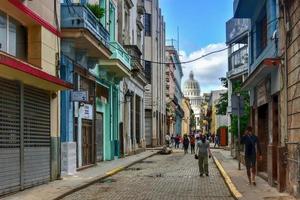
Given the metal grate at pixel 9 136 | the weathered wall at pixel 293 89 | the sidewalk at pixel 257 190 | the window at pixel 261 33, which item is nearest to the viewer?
the weathered wall at pixel 293 89

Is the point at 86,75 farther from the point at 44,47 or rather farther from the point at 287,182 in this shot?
the point at 287,182

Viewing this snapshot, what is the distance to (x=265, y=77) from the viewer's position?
19.7 m

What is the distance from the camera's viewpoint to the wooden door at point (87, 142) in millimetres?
25648

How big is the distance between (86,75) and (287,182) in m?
12.3

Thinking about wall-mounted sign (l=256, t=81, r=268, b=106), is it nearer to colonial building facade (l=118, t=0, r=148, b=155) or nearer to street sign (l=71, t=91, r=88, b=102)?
street sign (l=71, t=91, r=88, b=102)

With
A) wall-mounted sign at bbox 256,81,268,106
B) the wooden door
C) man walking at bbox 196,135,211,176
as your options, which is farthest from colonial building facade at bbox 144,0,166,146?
wall-mounted sign at bbox 256,81,268,106

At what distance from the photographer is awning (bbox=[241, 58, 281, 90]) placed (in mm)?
16469

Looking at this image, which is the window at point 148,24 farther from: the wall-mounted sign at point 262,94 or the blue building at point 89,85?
the wall-mounted sign at point 262,94

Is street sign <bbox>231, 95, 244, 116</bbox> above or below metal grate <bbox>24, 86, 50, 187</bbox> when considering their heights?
above

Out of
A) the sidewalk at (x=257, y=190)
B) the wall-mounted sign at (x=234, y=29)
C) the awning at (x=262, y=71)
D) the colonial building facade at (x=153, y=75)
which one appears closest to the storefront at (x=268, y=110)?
the awning at (x=262, y=71)

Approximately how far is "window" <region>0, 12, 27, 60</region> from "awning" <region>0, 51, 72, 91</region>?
0.83m

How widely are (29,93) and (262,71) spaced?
6694 mm

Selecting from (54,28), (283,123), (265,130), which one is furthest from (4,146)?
(265,130)

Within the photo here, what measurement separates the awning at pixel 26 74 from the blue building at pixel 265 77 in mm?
5706
